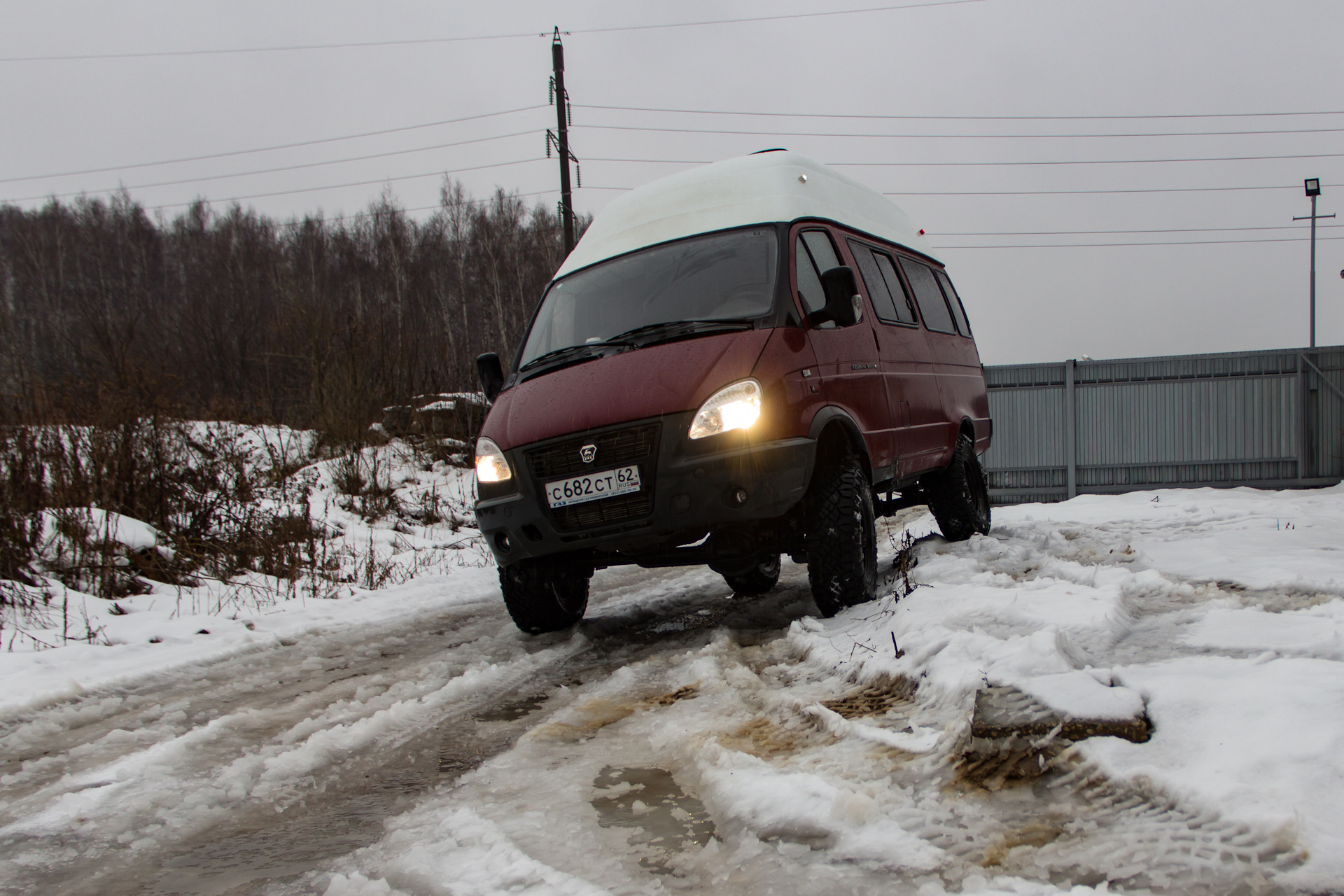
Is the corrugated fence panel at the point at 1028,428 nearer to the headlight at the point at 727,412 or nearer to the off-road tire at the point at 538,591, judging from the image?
the off-road tire at the point at 538,591

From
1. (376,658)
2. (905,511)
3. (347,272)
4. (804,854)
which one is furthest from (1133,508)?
(347,272)

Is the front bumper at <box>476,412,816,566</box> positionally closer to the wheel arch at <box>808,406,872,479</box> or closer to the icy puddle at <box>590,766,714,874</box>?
the wheel arch at <box>808,406,872,479</box>

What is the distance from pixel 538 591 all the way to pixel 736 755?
7.88ft

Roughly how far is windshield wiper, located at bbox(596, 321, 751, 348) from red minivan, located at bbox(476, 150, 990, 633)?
0.04 feet

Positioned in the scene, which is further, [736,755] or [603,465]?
[603,465]

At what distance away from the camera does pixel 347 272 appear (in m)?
44.0

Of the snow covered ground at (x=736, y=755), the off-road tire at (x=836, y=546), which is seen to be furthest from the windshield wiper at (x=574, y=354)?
the snow covered ground at (x=736, y=755)

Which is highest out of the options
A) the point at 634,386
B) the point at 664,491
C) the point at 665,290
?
the point at 665,290

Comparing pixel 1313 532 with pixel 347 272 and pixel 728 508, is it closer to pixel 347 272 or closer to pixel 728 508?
pixel 728 508

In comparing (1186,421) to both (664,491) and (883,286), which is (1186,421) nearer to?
(883,286)

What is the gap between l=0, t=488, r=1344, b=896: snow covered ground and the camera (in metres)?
1.80

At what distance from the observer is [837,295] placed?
14.3 feet

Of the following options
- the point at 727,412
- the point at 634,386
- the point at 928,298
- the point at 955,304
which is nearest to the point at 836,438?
the point at 727,412

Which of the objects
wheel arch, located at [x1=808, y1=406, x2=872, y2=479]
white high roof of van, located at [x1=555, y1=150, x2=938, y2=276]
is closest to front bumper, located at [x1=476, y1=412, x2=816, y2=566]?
wheel arch, located at [x1=808, y1=406, x2=872, y2=479]
